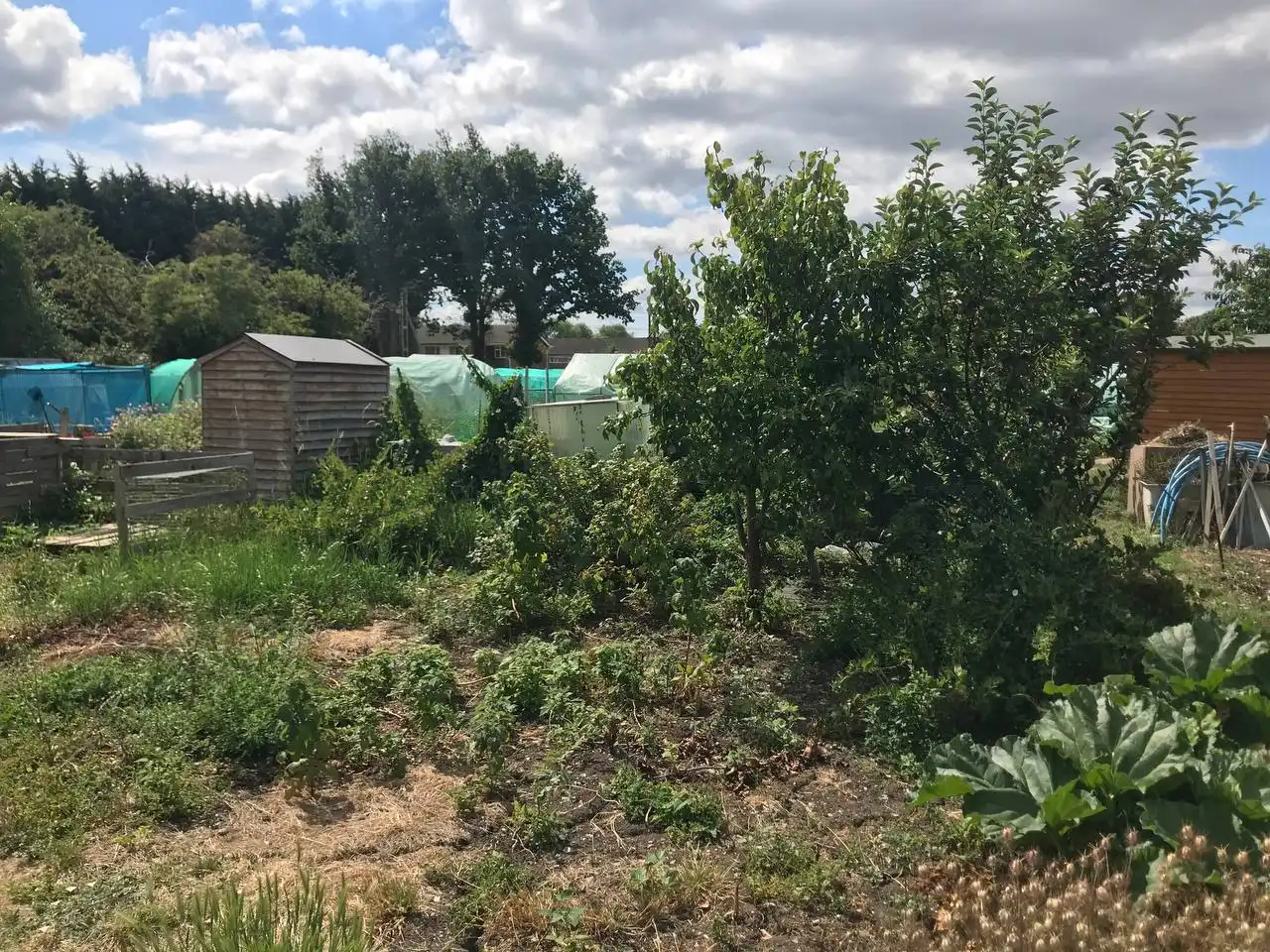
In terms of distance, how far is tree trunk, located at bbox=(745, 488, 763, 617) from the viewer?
23.1 ft

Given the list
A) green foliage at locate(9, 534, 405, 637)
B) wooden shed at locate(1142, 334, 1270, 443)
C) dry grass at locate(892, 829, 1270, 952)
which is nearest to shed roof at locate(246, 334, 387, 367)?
green foliage at locate(9, 534, 405, 637)

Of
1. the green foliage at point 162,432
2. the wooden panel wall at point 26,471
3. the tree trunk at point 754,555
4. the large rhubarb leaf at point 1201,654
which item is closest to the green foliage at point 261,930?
the large rhubarb leaf at point 1201,654

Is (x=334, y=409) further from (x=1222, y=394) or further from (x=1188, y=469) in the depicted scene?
(x=1222, y=394)

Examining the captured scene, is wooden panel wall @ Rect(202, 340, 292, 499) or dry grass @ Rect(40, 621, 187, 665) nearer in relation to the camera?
dry grass @ Rect(40, 621, 187, 665)

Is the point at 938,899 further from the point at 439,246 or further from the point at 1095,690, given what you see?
the point at 439,246

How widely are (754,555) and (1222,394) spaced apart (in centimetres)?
1085

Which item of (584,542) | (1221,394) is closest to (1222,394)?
(1221,394)

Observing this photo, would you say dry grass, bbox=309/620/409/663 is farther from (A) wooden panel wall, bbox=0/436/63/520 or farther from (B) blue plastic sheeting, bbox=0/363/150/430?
(B) blue plastic sheeting, bbox=0/363/150/430

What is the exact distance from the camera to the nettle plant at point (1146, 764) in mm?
3111

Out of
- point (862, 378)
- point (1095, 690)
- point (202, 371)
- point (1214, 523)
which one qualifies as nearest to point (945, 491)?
point (862, 378)

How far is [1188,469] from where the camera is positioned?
10773mm

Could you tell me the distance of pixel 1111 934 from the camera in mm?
2689

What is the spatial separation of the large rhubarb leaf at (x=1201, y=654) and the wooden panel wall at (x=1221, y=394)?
11.1m

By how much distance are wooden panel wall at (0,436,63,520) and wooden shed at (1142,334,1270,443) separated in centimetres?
1460
